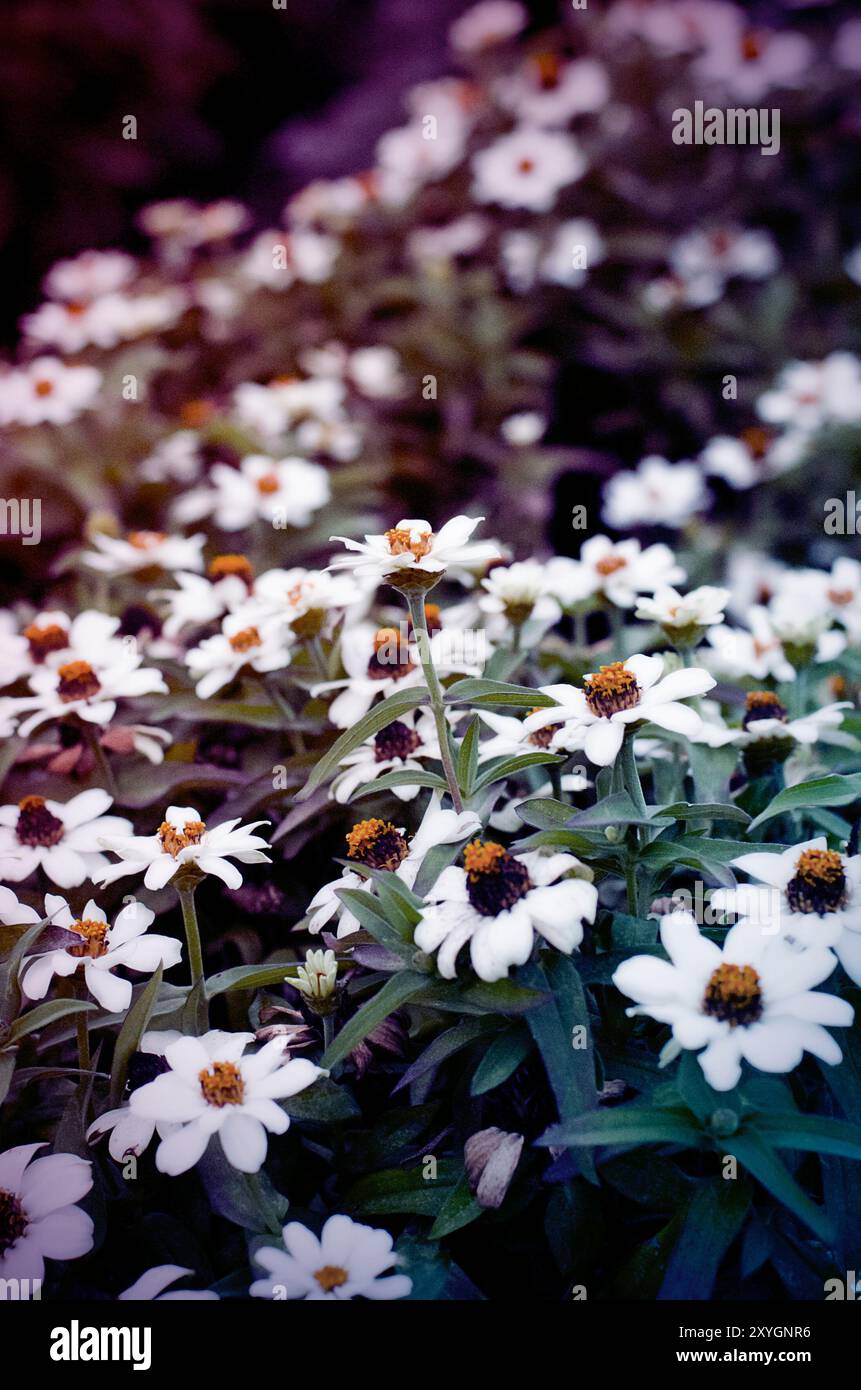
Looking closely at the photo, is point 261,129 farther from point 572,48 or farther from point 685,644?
point 685,644

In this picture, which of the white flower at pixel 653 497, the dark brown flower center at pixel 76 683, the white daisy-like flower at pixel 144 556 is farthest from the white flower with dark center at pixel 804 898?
the white flower at pixel 653 497

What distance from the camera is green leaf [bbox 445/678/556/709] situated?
0.95 metres

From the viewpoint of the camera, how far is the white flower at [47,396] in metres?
2.05

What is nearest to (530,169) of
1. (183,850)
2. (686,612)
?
(686,612)

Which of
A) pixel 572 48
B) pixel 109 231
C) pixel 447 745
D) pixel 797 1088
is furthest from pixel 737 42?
pixel 797 1088

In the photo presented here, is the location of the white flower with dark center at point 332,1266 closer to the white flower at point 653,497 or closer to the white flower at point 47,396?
the white flower at point 653,497

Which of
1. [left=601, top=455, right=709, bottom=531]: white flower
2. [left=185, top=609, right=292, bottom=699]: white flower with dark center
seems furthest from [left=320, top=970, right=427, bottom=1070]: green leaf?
[left=601, top=455, right=709, bottom=531]: white flower

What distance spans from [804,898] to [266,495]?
117 cm

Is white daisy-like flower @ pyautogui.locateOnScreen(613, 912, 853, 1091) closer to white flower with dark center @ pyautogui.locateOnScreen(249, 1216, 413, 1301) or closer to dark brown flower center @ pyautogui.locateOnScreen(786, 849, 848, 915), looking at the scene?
dark brown flower center @ pyautogui.locateOnScreen(786, 849, 848, 915)

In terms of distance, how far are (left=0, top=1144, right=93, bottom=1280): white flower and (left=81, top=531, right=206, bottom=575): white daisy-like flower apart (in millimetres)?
896

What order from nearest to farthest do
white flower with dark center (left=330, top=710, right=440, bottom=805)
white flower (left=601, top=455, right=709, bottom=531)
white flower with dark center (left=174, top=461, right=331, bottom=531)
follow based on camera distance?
white flower with dark center (left=330, top=710, right=440, bottom=805) < white flower with dark center (left=174, top=461, right=331, bottom=531) < white flower (left=601, top=455, right=709, bottom=531)

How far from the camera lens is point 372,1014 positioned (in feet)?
2.80

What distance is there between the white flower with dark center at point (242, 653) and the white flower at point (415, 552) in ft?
0.88

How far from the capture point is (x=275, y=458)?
204 centimetres
